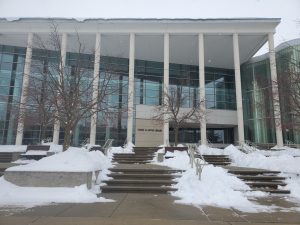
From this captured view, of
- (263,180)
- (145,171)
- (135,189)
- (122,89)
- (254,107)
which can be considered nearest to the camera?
(135,189)

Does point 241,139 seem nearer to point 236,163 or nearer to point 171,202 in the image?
point 236,163

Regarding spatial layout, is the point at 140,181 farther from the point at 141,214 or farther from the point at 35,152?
the point at 35,152

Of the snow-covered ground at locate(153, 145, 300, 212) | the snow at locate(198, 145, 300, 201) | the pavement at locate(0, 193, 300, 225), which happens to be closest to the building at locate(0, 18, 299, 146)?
the snow at locate(198, 145, 300, 201)

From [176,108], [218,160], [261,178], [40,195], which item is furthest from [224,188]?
[176,108]

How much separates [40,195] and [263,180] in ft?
28.6

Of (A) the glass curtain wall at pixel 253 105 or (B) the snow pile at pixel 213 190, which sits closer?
(B) the snow pile at pixel 213 190

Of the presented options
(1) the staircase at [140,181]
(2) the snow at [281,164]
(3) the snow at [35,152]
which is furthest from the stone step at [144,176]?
(3) the snow at [35,152]

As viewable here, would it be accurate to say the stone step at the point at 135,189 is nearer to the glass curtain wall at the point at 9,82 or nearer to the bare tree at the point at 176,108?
the bare tree at the point at 176,108

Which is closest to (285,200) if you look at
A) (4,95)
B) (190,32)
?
(190,32)

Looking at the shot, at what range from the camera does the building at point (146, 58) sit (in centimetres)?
3141

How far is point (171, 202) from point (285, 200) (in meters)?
3.84

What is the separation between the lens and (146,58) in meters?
38.8

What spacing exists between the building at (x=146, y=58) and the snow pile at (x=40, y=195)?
19173 mm

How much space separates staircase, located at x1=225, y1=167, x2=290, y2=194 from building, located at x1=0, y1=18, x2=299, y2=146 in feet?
56.5
